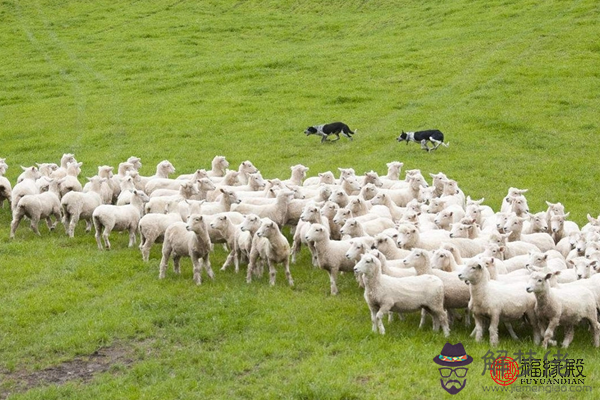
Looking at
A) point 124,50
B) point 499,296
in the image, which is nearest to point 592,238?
point 499,296

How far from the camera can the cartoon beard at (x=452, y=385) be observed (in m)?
9.58

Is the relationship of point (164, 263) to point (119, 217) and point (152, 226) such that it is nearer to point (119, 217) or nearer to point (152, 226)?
point (152, 226)

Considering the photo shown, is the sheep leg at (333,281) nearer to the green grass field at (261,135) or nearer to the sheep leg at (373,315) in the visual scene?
the green grass field at (261,135)

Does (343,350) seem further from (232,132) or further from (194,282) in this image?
(232,132)

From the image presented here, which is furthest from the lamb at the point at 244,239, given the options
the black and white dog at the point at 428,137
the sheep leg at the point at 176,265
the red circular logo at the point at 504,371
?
the black and white dog at the point at 428,137

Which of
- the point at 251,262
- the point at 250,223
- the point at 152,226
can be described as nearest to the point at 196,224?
the point at 250,223

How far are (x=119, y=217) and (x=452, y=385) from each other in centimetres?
922

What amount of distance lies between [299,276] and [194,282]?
2074 millimetres

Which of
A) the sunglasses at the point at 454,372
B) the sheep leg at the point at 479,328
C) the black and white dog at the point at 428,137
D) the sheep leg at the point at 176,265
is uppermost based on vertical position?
the black and white dog at the point at 428,137

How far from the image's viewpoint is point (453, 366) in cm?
1013

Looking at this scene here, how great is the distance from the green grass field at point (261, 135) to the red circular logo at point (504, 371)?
198mm

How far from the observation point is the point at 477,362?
33.7ft

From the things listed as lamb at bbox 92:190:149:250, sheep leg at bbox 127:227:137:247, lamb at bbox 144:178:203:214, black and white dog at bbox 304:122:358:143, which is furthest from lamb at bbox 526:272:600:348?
black and white dog at bbox 304:122:358:143

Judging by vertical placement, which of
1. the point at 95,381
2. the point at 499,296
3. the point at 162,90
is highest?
the point at 162,90
